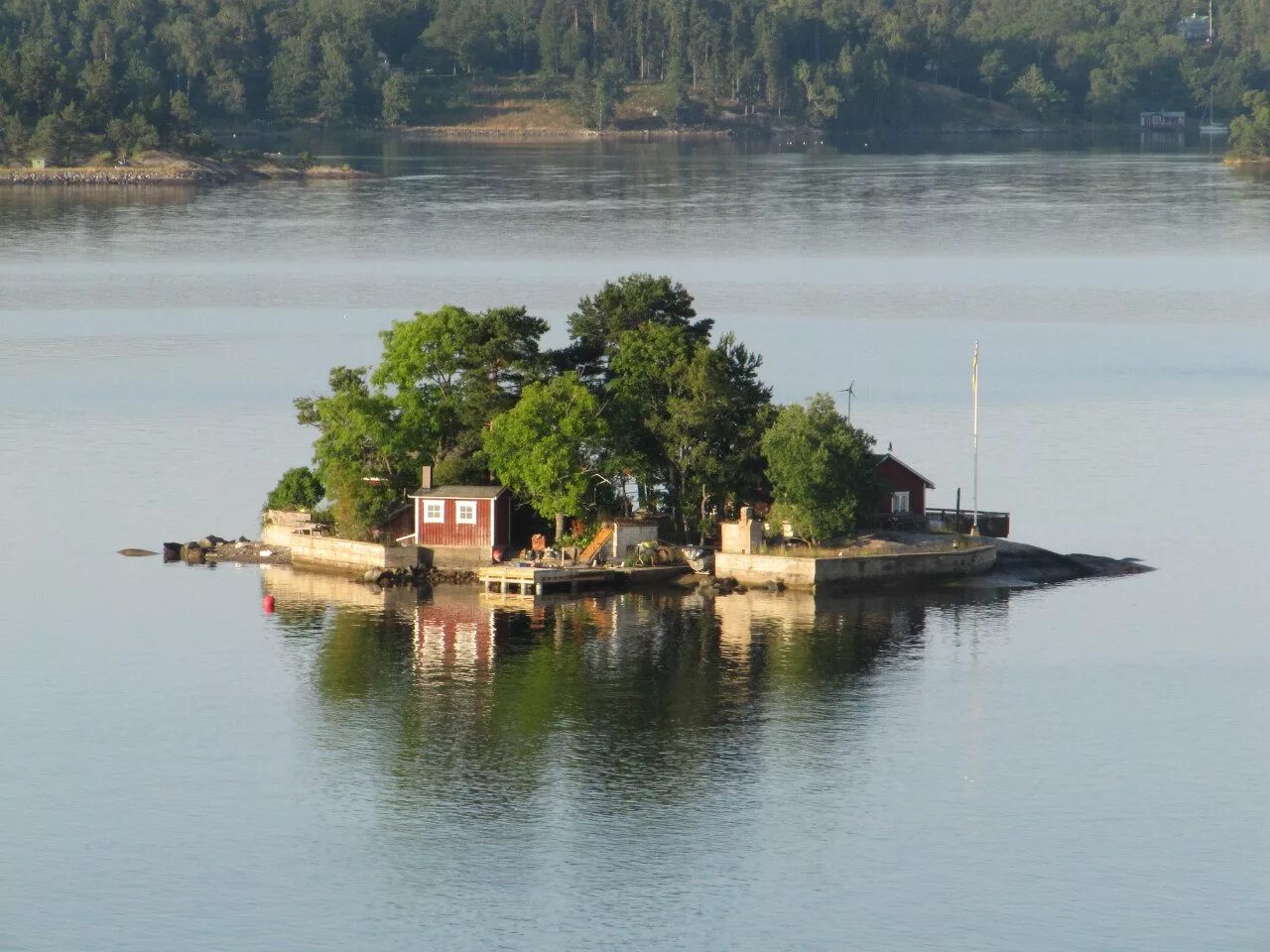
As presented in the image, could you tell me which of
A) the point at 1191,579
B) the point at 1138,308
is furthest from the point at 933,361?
the point at 1191,579

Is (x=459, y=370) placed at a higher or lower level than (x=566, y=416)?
higher

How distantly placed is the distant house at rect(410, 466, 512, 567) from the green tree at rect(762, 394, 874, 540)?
9225 millimetres

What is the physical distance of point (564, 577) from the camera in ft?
251

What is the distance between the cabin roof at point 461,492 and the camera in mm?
77750

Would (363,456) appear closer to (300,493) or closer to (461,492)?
(300,493)

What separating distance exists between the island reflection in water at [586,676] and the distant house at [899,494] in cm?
431

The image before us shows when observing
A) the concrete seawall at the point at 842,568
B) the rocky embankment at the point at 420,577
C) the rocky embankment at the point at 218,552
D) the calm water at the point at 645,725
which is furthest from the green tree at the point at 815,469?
the rocky embankment at the point at 218,552

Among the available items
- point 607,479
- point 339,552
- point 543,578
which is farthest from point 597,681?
point 339,552

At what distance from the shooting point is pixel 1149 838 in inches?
2195

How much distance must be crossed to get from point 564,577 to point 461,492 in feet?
15.0

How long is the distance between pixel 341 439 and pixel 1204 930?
38.3 meters

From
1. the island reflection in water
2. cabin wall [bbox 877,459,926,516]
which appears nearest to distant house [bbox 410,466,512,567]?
the island reflection in water

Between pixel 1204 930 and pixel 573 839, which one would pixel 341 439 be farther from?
pixel 1204 930

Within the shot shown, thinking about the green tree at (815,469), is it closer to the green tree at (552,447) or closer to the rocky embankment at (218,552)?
the green tree at (552,447)
